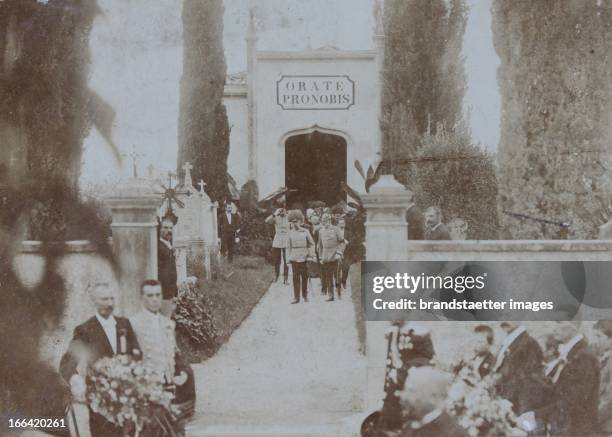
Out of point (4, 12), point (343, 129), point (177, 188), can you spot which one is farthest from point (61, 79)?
point (343, 129)

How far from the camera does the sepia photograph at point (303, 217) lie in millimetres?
4441

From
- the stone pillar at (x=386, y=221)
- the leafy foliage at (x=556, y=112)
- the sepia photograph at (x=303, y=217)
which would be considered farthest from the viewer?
the leafy foliage at (x=556, y=112)

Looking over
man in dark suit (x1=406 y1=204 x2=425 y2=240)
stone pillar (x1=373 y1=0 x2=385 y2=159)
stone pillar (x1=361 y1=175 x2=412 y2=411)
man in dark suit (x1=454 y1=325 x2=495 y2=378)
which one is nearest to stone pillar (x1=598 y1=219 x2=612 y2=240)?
man in dark suit (x1=454 y1=325 x2=495 y2=378)

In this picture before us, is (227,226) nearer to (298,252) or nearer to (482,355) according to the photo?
(298,252)

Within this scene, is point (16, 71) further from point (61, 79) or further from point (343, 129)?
point (343, 129)

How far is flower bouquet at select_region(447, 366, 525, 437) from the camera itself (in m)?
4.40

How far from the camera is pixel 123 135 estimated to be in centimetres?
462

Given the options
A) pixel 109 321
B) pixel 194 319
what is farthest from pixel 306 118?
pixel 109 321

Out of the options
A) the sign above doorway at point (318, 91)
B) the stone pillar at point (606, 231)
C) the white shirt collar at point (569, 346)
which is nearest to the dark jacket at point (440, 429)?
the white shirt collar at point (569, 346)

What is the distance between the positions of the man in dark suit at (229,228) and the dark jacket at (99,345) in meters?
0.83

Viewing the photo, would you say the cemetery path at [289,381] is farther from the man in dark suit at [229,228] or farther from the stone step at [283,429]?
the man in dark suit at [229,228]

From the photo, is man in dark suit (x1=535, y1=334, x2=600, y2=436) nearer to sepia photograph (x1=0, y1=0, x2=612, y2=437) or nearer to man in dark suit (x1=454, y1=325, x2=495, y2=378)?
sepia photograph (x1=0, y1=0, x2=612, y2=437)

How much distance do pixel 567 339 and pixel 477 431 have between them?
0.85 metres

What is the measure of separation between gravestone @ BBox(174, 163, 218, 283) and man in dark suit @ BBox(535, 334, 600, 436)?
2.43 metres
